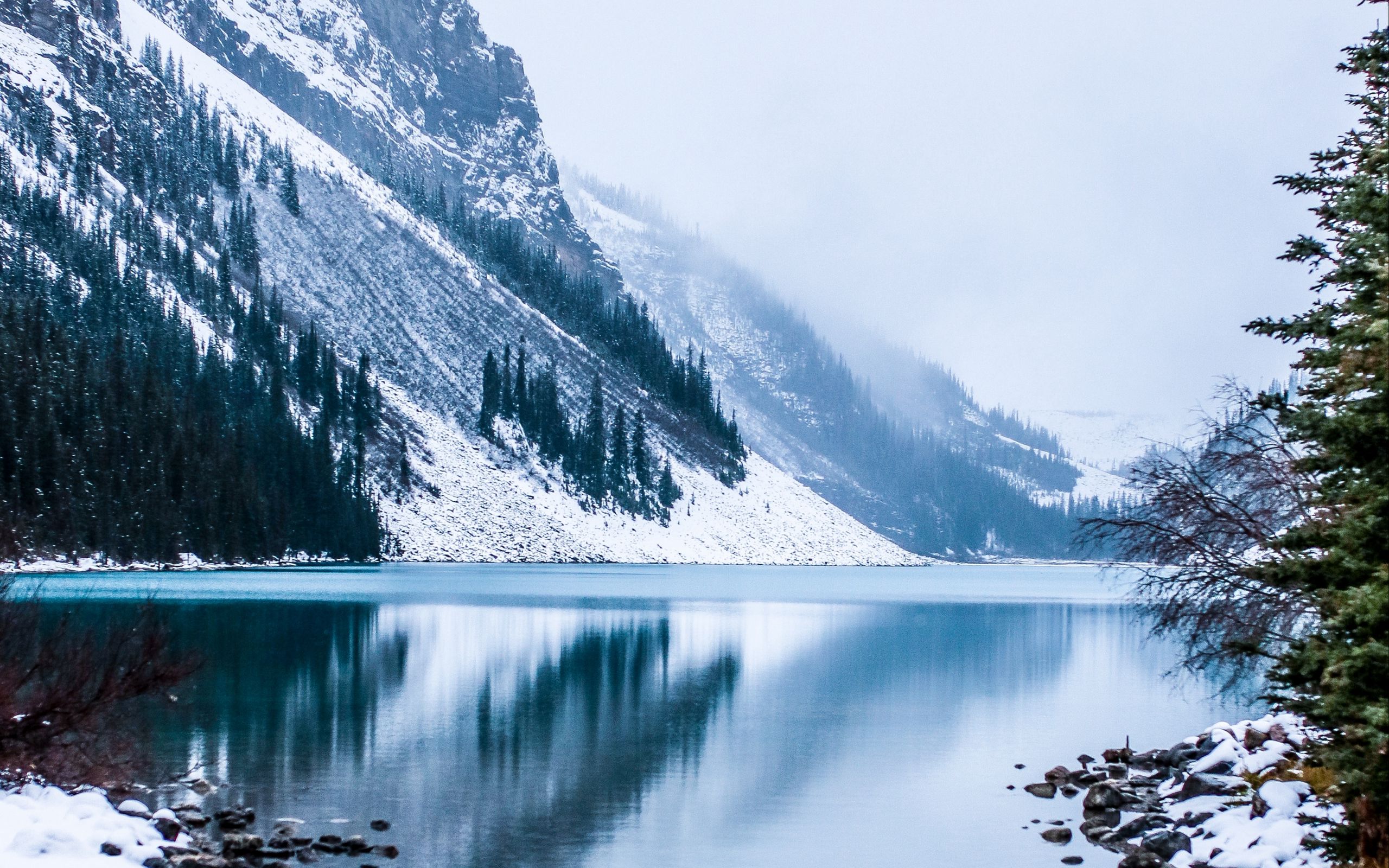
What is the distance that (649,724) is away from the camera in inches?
1341

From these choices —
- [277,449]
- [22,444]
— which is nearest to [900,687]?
[22,444]

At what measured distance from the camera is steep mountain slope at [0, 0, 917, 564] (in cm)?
15338

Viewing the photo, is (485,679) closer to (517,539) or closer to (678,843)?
(678,843)

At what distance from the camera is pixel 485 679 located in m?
41.6

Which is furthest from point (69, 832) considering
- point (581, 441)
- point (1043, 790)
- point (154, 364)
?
point (581, 441)

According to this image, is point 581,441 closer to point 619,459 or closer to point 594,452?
point 594,452

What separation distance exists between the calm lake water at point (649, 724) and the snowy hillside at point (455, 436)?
77.4 metres

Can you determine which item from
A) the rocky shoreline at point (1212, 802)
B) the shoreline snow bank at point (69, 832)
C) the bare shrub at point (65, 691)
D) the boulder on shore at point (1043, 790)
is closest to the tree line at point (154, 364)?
the bare shrub at point (65, 691)

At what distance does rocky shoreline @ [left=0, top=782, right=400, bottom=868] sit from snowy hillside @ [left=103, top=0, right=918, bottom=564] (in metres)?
128

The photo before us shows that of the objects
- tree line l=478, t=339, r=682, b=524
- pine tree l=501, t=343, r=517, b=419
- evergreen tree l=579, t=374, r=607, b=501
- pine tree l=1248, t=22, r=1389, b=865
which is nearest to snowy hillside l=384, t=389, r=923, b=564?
tree line l=478, t=339, r=682, b=524

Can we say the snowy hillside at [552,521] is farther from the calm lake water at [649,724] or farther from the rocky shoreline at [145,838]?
the rocky shoreline at [145,838]

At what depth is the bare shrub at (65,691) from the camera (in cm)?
1678

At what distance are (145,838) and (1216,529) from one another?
19840mm

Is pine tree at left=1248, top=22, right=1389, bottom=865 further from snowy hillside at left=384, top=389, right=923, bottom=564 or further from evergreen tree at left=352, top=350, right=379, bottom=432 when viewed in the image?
evergreen tree at left=352, top=350, right=379, bottom=432
